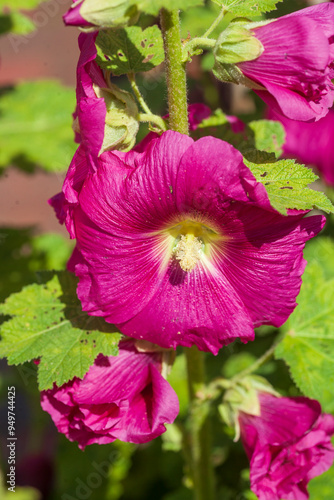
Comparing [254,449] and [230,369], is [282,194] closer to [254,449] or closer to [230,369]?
[254,449]

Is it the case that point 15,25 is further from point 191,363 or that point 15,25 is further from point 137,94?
point 191,363

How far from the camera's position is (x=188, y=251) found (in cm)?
107

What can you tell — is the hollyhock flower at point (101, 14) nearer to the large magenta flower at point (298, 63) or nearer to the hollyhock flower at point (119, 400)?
the large magenta flower at point (298, 63)

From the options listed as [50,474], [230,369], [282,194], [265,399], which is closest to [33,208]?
[50,474]

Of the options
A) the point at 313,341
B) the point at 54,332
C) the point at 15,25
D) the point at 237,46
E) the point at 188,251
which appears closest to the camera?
the point at 237,46

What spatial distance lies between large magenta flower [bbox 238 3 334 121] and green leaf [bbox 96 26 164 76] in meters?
0.23

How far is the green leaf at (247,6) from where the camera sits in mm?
1005

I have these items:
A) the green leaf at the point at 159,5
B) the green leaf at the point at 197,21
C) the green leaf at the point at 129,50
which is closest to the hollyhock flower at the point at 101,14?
the green leaf at the point at 159,5

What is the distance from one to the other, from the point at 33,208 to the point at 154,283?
4754mm

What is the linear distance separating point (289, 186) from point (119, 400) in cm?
47

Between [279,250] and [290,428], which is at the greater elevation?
[279,250]

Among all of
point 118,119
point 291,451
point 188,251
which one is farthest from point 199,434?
point 118,119

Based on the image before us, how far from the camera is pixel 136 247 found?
3.50 feet

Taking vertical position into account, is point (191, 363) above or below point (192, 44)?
below
